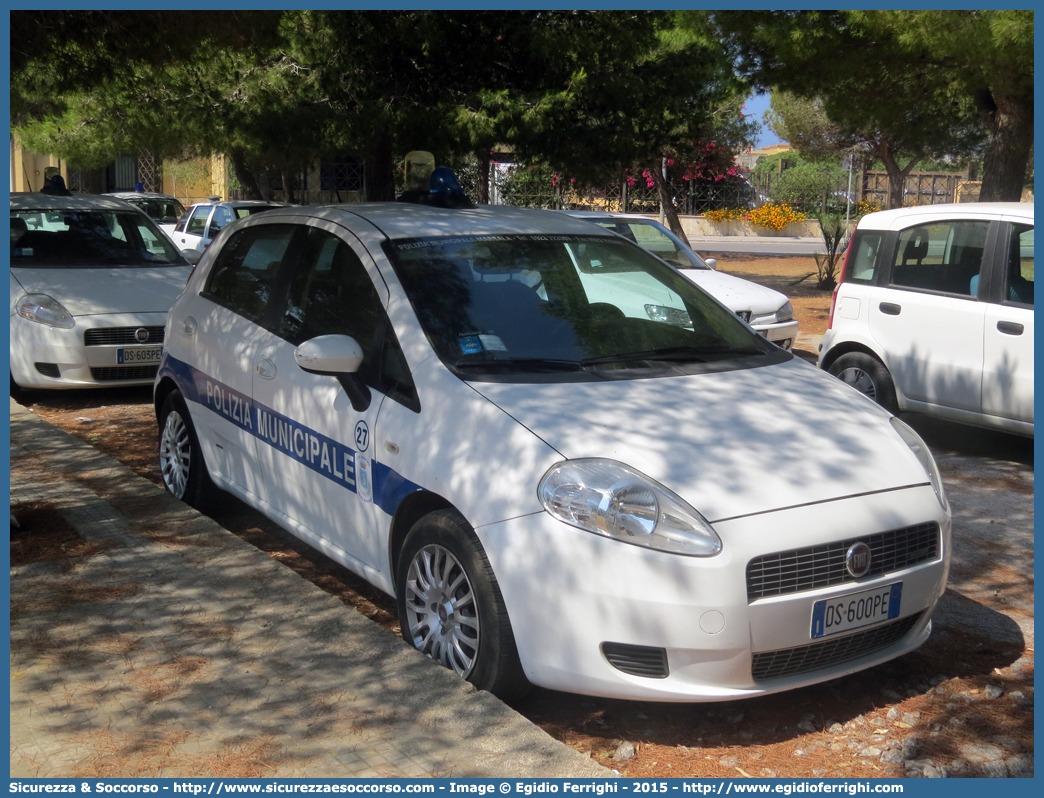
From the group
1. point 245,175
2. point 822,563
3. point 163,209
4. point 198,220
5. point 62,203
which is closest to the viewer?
point 822,563

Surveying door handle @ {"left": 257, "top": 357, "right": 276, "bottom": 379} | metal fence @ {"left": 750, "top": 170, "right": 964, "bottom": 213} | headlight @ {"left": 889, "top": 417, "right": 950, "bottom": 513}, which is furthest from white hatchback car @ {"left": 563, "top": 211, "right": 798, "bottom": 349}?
metal fence @ {"left": 750, "top": 170, "right": 964, "bottom": 213}

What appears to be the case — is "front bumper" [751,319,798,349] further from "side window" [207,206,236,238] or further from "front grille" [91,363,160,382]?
"side window" [207,206,236,238]

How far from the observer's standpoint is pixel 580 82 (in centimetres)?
1191

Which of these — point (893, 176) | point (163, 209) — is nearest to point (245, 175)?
point (163, 209)

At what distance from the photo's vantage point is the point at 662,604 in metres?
3.35

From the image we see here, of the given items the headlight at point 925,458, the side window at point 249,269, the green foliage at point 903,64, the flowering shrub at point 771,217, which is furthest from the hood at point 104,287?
the flowering shrub at point 771,217

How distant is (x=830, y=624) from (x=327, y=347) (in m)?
2.07

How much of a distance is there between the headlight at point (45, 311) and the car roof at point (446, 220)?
4226 mm

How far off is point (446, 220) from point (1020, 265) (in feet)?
14.0

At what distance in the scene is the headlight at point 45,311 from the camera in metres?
8.81

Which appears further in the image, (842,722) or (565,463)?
(842,722)

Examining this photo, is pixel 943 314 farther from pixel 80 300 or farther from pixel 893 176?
pixel 893 176

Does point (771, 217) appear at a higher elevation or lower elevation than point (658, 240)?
higher

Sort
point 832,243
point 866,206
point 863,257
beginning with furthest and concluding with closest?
point 866,206 < point 832,243 < point 863,257
